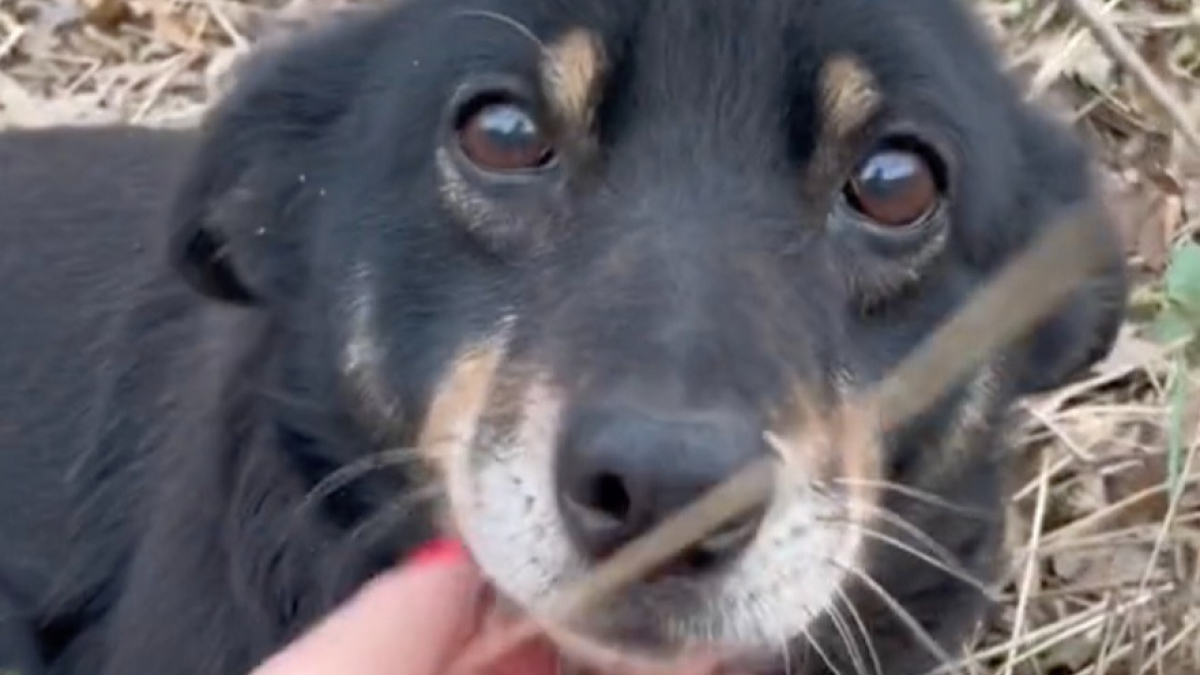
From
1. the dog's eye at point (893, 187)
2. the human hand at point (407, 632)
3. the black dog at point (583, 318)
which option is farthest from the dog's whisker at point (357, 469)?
the dog's eye at point (893, 187)

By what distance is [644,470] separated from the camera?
233 cm

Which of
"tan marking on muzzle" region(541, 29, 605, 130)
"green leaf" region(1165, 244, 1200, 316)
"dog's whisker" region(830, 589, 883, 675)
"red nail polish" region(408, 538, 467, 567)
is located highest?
"tan marking on muzzle" region(541, 29, 605, 130)

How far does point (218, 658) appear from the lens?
3412 millimetres

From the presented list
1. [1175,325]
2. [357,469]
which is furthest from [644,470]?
[1175,325]

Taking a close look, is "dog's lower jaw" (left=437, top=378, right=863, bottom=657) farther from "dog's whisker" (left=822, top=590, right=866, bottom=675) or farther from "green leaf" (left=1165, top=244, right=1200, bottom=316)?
"green leaf" (left=1165, top=244, right=1200, bottom=316)

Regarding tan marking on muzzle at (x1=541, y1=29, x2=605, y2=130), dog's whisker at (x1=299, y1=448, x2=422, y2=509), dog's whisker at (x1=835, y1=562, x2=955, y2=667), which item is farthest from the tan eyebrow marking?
dog's whisker at (x1=299, y1=448, x2=422, y2=509)

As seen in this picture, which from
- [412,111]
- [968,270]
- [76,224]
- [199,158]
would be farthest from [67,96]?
[968,270]

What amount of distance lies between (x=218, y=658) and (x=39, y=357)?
0.83 metres

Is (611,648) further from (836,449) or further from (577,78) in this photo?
(577,78)

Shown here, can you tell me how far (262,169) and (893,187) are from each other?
0.90 metres

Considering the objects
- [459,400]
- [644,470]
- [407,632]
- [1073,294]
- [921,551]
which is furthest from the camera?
[1073,294]

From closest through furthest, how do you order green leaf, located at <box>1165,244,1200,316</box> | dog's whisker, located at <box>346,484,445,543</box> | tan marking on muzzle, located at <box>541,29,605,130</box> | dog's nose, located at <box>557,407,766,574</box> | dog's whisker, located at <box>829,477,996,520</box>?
dog's nose, located at <box>557,407,766,574</box> → dog's whisker, located at <box>829,477,996,520</box> → tan marking on muzzle, located at <box>541,29,605,130</box> → dog's whisker, located at <box>346,484,445,543</box> → green leaf, located at <box>1165,244,1200,316</box>

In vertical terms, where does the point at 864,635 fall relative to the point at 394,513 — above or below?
below

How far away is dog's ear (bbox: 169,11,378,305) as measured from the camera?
3.31 metres
